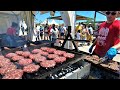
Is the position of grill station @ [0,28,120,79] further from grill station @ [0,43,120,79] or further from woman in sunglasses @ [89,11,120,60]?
woman in sunglasses @ [89,11,120,60]

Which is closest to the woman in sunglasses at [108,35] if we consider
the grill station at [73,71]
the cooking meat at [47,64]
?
the grill station at [73,71]

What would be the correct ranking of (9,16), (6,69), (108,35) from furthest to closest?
(9,16) → (108,35) → (6,69)

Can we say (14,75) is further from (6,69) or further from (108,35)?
(108,35)

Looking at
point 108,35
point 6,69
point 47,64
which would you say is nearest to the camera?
point 6,69

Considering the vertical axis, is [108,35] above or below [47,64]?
above

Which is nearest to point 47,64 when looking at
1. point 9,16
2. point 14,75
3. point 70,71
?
point 70,71

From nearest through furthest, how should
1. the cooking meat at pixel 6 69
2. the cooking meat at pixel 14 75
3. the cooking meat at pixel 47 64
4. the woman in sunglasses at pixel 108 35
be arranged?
the cooking meat at pixel 14 75 → the cooking meat at pixel 6 69 → the cooking meat at pixel 47 64 → the woman in sunglasses at pixel 108 35

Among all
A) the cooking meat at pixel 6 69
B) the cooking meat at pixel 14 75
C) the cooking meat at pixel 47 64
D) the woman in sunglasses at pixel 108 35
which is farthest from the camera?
the woman in sunglasses at pixel 108 35

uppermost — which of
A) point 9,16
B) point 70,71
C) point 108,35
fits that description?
point 9,16

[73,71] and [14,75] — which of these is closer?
[14,75]

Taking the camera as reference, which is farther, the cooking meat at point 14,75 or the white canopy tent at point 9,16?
the white canopy tent at point 9,16

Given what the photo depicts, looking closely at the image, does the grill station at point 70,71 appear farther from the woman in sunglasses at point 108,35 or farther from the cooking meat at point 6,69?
the woman in sunglasses at point 108,35

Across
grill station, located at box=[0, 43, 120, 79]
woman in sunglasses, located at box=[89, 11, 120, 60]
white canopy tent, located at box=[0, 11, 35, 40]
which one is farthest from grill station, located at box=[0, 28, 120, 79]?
white canopy tent, located at box=[0, 11, 35, 40]
